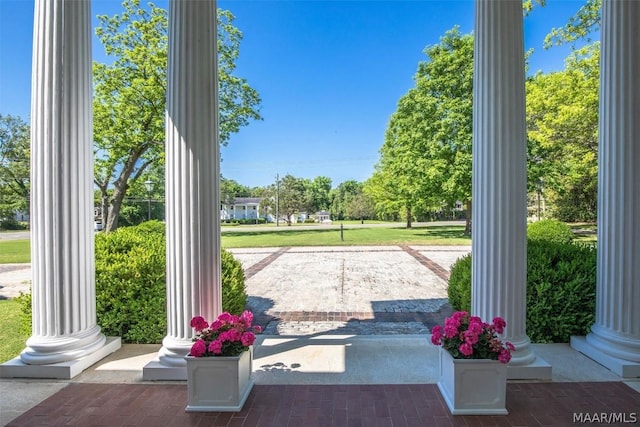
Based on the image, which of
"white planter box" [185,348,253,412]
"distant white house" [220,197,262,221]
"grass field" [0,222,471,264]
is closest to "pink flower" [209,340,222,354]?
"white planter box" [185,348,253,412]

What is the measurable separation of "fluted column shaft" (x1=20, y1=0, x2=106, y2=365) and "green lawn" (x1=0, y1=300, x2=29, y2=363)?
1385 millimetres

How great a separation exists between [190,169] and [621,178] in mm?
4324

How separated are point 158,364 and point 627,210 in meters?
4.95

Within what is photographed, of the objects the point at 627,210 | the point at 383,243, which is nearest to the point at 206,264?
the point at 627,210

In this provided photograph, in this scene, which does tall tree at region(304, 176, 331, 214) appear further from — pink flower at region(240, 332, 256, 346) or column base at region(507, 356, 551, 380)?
pink flower at region(240, 332, 256, 346)

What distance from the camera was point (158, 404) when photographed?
289cm

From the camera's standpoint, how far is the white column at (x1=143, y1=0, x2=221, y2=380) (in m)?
3.24

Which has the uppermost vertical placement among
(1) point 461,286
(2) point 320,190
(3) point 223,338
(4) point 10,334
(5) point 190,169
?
(2) point 320,190

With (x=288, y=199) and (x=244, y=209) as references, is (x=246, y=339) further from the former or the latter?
(x=244, y=209)

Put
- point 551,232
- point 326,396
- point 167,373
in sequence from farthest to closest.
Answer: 1. point 551,232
2. point 167,373
3. point 326,396

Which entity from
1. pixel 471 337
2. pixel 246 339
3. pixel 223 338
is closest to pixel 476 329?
pixel 471 337

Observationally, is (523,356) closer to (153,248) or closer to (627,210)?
(627,210)

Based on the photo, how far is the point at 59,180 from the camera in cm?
333

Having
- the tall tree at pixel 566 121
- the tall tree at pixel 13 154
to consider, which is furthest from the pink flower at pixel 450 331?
the tall tree at pixel 13 154
